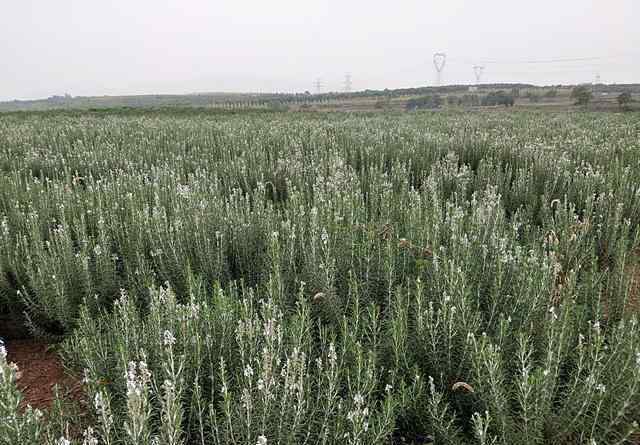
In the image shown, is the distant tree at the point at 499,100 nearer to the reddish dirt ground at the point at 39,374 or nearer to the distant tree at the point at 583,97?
the distant tree at the point at 583,97

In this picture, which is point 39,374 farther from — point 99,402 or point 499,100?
point 499,100

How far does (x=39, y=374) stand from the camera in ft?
8.36

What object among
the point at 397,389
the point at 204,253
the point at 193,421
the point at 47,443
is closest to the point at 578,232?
the point at 397,389

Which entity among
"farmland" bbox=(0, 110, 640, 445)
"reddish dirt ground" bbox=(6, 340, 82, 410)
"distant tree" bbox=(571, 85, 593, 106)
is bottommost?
"reddish dirt ground" bbox=(6, 340, 82, 410)

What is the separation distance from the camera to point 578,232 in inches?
150

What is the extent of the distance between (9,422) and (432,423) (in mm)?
1465

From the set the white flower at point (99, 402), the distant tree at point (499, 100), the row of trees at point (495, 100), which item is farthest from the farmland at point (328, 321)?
the distant tree at point (499, 100)

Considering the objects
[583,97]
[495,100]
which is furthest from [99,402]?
[495,100]

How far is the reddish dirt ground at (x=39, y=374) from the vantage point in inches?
90.1

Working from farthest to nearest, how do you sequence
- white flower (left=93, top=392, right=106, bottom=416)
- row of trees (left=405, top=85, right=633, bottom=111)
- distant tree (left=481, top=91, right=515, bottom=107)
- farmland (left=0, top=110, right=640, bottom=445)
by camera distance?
distant tree (left=481, top=91, right=515, bottom=107), row of trees (left=405, top=85, right=633, bottom=111), farmland (left=0, top=110, right=640, bottom=445), white flower (left=93, top=392, right=106, bottom=416)

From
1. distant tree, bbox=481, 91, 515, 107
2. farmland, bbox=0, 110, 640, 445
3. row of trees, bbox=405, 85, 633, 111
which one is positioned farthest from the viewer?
distant tree, bbox=481, 91, 515, 107

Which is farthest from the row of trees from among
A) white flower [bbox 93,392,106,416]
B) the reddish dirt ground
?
white flower [bbox 93,392,106,416]

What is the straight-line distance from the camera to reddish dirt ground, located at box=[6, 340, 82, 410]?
229 cm

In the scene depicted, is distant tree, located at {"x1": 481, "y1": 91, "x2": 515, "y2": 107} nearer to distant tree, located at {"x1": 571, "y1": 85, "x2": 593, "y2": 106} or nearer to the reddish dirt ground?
distant tree, located at {"x1": 571, "y1": 85, "x2": 593, "y2": 106}
